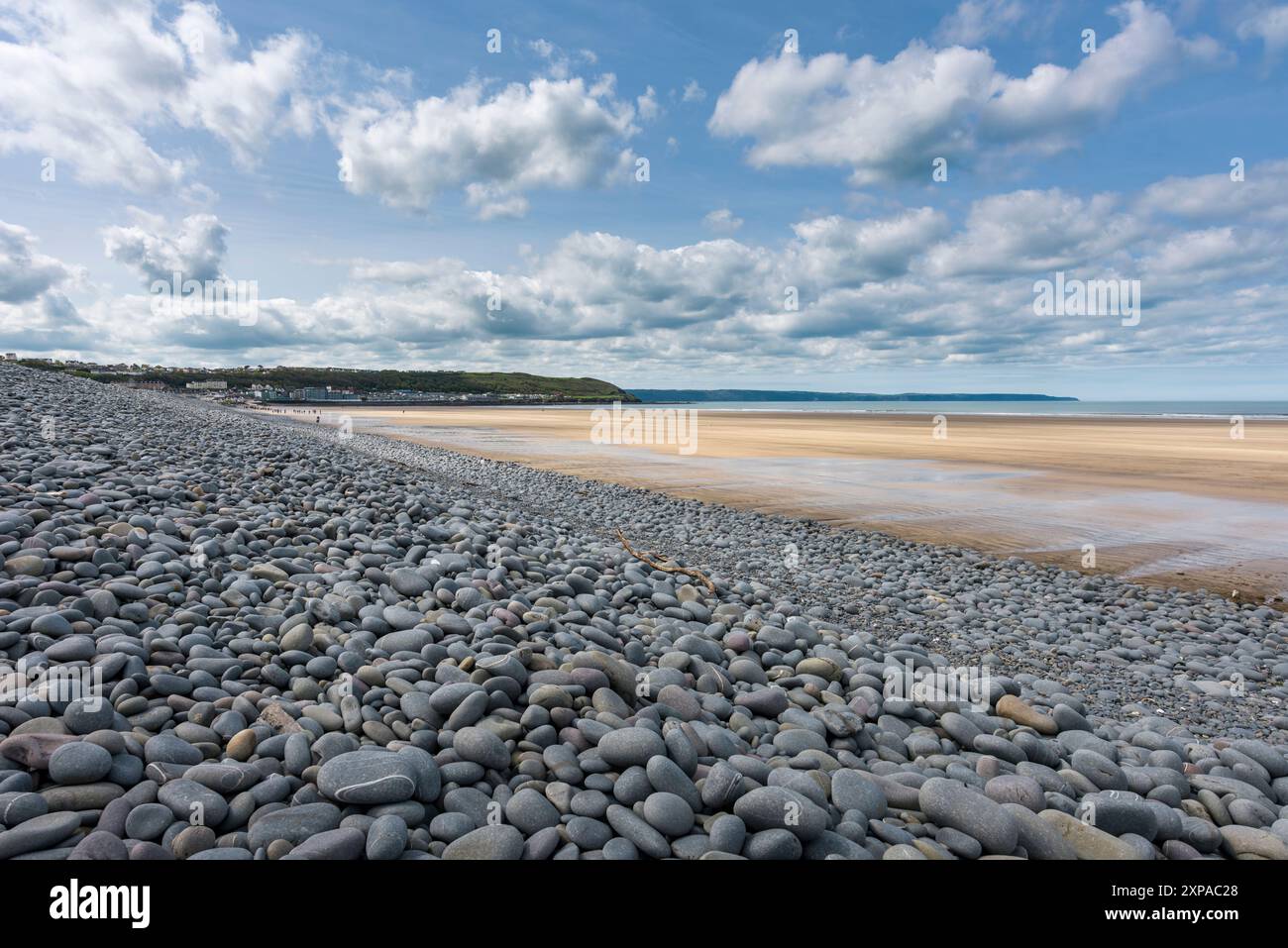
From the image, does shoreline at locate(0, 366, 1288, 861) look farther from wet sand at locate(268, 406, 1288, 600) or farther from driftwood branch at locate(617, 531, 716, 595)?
wet sand at locate(268, 406, 1288, 600)

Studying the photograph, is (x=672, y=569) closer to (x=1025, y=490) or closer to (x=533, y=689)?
(x=533, y=689)

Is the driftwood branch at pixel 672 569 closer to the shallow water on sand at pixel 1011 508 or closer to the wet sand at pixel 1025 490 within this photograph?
the shallow water on sand at pixel 1011 508

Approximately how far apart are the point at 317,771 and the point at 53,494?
19.0 feet

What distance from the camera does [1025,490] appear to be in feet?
63.2

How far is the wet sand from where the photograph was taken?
39.5 ft

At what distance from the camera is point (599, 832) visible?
3207 millimetres

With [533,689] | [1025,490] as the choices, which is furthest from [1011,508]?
[533,689]

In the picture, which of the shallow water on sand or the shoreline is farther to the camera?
the shallow water on sand

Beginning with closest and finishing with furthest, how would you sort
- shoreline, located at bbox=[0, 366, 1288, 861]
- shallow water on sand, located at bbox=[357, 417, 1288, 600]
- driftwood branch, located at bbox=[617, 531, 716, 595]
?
shoreline, located at bbox=[0, 366, 1288, 861]
driftwood branch, located at bbox=[617, 531, 716, 595]
shallow water on sand, located at bbox=[357, 417, 1288, 600]

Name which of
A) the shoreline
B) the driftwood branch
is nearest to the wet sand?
the shoreline

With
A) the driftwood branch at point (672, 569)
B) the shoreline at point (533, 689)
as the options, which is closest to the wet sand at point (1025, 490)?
the shoreline at point (533, 689)

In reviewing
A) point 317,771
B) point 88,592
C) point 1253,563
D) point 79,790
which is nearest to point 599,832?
point 317,771

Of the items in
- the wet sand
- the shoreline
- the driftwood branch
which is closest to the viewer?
the shoreline

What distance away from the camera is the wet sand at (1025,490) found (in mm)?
12031
